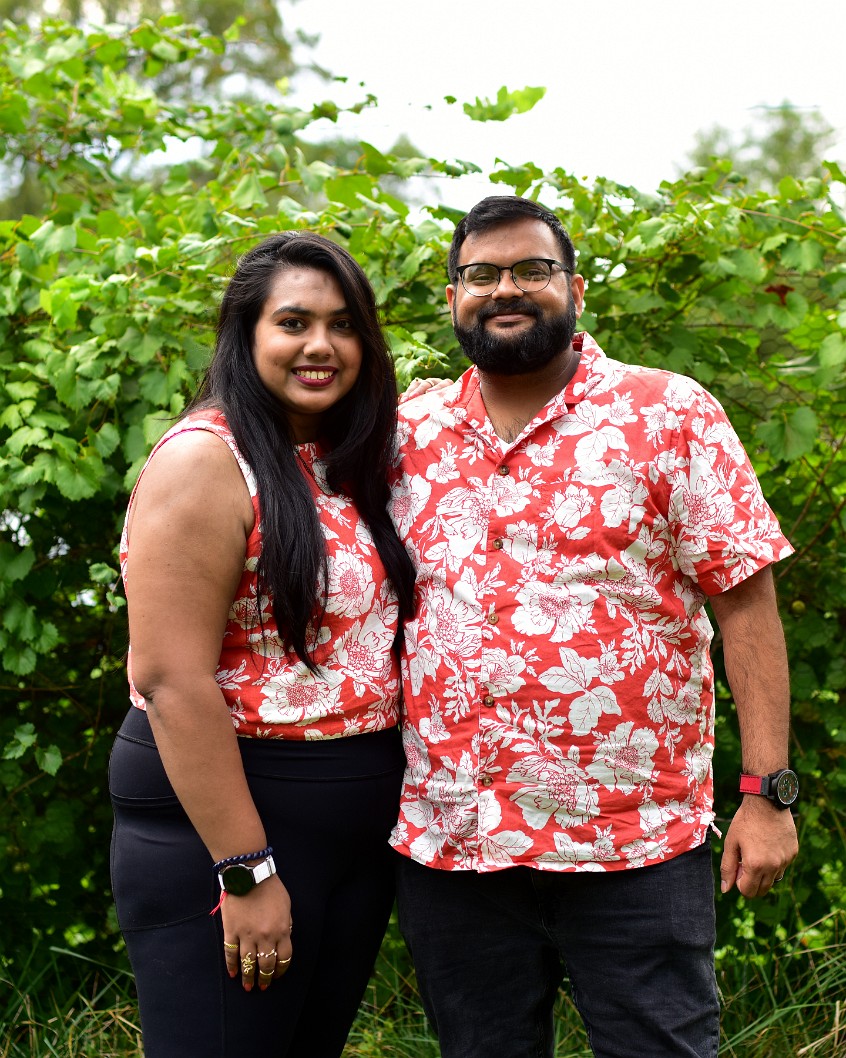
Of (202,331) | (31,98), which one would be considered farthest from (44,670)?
(31,98)

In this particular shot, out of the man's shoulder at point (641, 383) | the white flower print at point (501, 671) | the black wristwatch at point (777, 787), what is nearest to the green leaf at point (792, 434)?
the man's shoulder at point (641, 383)

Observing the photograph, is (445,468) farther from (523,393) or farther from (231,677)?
(231,677)

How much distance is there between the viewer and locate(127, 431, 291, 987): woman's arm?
2.05 metres

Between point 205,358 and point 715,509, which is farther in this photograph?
point 205,358

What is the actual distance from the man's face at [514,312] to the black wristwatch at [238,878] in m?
1.13

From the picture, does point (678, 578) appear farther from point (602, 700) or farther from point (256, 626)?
point (256, 626)

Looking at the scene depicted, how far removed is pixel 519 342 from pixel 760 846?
113 centimetres

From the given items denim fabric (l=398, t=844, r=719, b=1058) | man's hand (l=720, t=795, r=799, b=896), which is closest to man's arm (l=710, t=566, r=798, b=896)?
man's hand (l=720, t=795, r=799, b=896)

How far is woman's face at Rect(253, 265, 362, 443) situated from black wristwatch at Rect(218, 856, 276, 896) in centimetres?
91

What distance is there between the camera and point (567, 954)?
2342mm

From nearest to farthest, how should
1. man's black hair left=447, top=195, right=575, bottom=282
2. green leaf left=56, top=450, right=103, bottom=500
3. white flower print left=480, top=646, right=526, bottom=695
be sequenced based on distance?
white flower print left=480, top=646, right=526, bottom=695, man's black hair left=447, top=195, right=575, bottom=282, green leaf left=56, top=450, right=103, bottom=500

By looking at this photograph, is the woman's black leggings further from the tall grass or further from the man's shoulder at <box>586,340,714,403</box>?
the tall grass

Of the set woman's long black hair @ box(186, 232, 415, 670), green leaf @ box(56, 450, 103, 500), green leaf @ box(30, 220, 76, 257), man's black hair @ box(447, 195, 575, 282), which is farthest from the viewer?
green leaf @ box(30, 220, 76, 257)

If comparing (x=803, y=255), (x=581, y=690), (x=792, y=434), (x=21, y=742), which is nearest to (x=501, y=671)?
(x=581, y=690)
